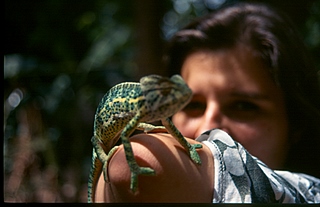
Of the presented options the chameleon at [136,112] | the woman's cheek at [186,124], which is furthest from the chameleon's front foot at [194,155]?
the woman's cheek at [186,124]

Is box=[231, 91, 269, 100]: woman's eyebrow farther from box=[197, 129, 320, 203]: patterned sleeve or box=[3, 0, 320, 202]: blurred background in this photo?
box=[3, 0, 320, 202]: blurred background

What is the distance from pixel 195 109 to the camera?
2.37ft

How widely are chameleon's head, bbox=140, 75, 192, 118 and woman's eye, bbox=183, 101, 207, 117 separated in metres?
0.34

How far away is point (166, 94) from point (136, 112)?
3 centimetres

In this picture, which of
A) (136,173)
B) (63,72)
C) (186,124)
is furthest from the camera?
(63,72)

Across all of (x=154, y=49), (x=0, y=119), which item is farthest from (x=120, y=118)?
(x=154, y=49)

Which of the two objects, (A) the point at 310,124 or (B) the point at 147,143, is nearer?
(B) the point at 147,143

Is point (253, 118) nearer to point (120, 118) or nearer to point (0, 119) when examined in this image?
point (120, 118)

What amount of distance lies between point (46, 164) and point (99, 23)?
1.62 ft

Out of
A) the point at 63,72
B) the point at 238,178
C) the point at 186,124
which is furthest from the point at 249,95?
the point at 63,72

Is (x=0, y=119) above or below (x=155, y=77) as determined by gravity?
below

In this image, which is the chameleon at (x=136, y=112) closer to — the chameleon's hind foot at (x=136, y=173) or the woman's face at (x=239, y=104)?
→ the chameleon's hind foot at (x=136, y=173)

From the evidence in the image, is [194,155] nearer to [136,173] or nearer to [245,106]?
[136,173]

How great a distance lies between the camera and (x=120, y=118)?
0.39 m
